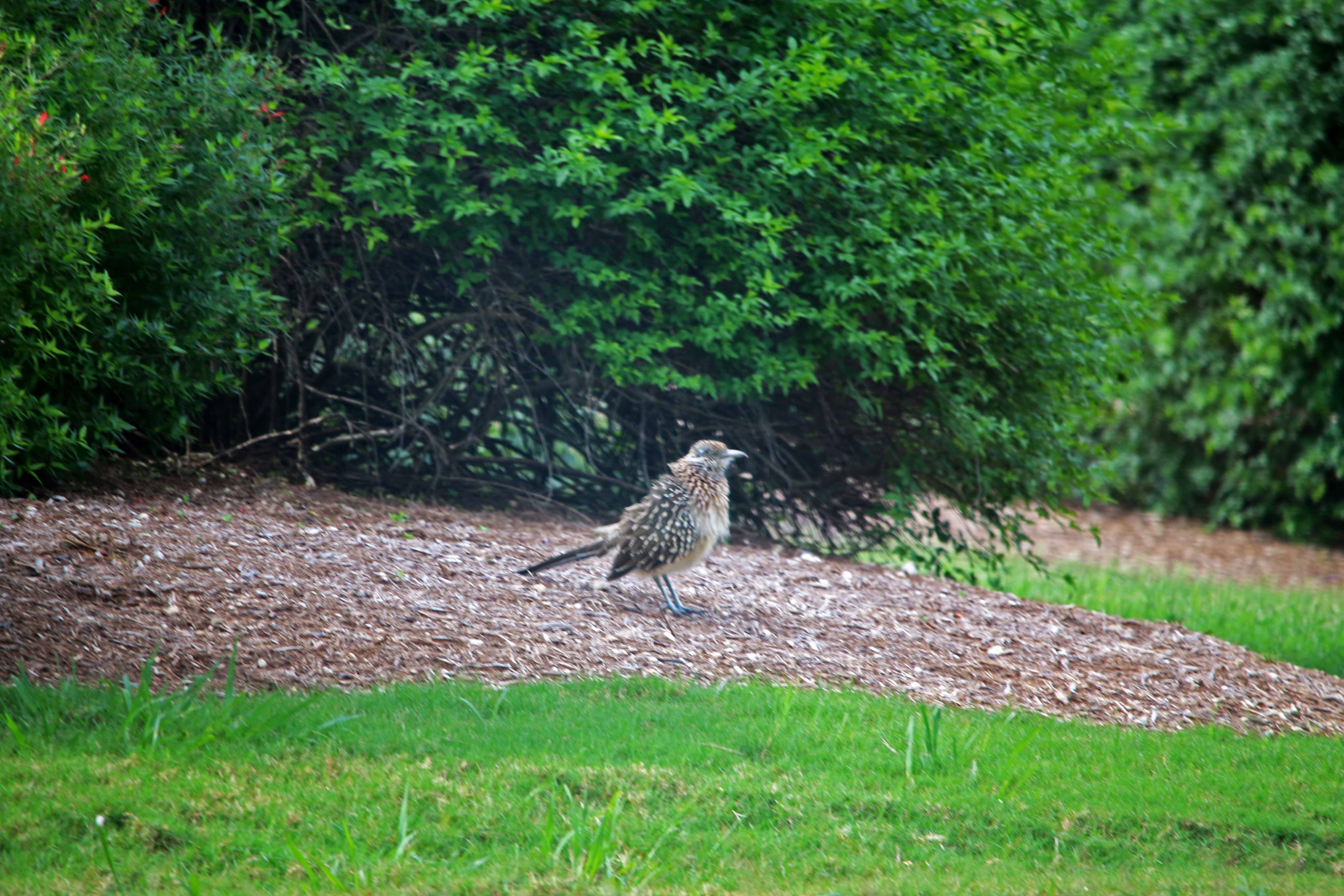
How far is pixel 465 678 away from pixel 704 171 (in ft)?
13.0

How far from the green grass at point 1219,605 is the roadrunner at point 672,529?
3.66 meters

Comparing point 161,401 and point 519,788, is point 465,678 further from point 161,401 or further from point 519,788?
point 161,401

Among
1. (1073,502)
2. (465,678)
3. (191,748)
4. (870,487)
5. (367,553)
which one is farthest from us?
(1073,502)

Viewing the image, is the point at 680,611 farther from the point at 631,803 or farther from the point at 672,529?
the point at 631,803

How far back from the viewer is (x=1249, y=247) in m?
12.6

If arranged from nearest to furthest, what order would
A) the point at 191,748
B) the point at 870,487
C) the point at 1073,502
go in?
the point at 191,748 < the point at 870,487 < the point at 1073,502

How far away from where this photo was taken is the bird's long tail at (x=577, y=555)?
6.17 m

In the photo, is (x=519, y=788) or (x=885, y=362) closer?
(x=519, y=788)

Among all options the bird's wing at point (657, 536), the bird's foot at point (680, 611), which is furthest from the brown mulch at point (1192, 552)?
the bird's wing at point (657, 536)

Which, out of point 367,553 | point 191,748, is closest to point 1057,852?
point 191,748

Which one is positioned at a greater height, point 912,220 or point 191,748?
point 912,220

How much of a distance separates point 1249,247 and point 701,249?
25.9 feet

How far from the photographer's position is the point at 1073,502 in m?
16.8

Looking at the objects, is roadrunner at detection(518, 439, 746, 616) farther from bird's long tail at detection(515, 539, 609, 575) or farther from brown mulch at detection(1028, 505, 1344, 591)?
brown mulch at detection(1028, 505, 1344, 591)
